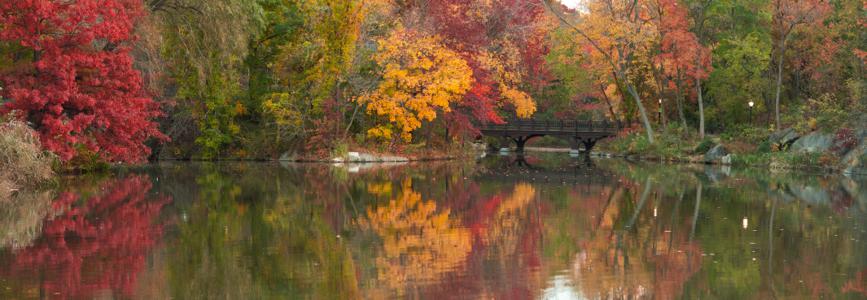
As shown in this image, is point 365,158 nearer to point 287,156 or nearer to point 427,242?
point 287,156

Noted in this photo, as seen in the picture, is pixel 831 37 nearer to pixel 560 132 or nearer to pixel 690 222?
pixel 560 132

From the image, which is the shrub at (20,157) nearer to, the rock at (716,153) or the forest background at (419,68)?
the forest background at (419,68)

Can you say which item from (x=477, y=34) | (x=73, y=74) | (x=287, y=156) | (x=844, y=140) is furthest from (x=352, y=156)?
(x=844, y=140)

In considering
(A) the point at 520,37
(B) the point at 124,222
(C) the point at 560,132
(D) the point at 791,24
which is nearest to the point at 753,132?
(D) the point at 791,24

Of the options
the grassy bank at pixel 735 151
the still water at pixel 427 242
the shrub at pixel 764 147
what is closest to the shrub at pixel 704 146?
the grassy bank at pixel 735 151

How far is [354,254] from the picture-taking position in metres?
11.5

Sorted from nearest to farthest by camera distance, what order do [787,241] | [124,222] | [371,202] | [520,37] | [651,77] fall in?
1. [787,241]
2. [124,222]
3. [371,202]
4. [520,37]
5. [651,77]

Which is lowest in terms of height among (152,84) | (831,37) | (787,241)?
(787,241)

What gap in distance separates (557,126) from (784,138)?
935 inches

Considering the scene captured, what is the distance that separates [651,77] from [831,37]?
9800mm

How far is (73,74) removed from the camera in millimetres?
23578

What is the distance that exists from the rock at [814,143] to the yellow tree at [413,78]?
44.3 feet

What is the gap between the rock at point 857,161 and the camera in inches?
1276

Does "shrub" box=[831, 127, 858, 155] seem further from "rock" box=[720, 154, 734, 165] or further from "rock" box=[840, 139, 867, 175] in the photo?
"rock" box=[720, 154, 734, 165]
